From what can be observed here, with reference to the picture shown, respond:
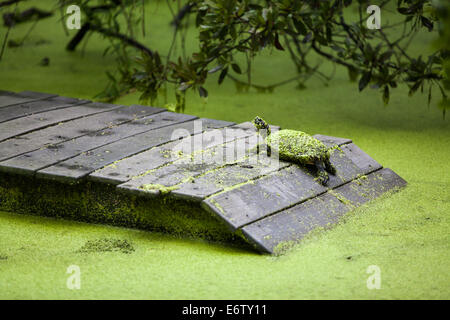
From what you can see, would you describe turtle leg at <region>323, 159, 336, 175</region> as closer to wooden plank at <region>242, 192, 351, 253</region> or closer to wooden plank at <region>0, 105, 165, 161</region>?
wooden plank at <region>242, 192, 351, 253</region>

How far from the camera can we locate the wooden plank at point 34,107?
3.60m

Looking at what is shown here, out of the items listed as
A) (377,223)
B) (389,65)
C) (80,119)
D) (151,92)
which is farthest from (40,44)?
(377,223)

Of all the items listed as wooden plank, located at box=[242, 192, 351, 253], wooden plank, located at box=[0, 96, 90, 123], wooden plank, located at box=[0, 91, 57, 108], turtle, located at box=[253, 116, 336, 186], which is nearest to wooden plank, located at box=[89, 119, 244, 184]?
A: turtle, located at box=[253, 116, 336, 186]

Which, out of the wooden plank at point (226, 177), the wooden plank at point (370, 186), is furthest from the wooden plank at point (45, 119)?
the wooden plank at point (370, 186)

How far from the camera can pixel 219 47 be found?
4.29 metres

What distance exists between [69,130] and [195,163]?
2.75 ft

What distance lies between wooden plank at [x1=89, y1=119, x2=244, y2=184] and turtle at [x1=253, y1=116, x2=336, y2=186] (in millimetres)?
339

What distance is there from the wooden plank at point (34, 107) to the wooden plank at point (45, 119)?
60 mm

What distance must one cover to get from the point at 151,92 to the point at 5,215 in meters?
1.75

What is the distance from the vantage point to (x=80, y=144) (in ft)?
10.4

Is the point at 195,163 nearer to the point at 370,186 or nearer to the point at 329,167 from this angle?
the point at 329,167

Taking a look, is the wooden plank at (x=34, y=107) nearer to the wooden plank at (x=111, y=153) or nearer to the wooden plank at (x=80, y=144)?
the wooden plank at (x=80, y=144)

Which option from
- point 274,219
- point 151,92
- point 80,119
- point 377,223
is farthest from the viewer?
point 151,92

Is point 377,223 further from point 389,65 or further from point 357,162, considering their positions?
point 389,65
